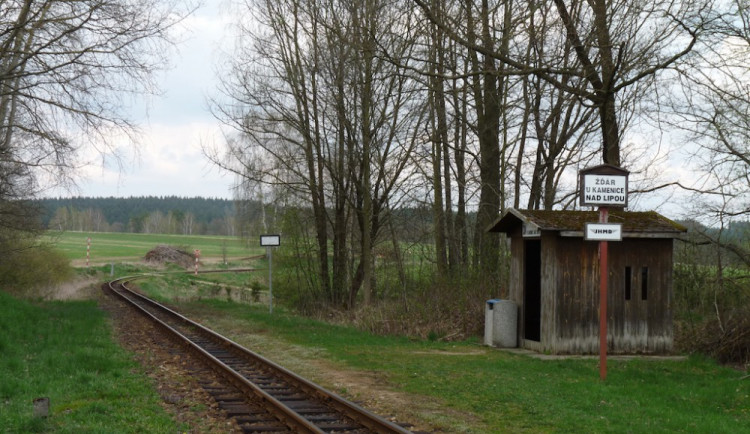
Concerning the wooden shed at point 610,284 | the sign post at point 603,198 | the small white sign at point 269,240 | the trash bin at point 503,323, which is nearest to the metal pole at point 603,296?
the sign post at point 603,198

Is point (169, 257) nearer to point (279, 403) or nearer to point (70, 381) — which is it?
point (70, 381)

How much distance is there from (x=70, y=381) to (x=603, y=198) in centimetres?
851

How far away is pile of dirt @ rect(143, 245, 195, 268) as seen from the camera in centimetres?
6925

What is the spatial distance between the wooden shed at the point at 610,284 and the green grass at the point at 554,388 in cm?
99

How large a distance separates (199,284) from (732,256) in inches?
1492

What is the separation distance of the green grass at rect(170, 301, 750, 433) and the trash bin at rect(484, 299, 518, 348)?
0.58 metres

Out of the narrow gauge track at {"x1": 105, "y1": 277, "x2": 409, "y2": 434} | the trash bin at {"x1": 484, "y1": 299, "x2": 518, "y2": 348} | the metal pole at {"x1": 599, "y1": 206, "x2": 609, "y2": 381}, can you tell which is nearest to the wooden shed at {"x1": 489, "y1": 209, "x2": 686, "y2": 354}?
the trash bin at {"x1": 484, "y1": 299, "x2": 518, "y2": 348}

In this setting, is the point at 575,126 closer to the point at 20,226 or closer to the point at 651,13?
the point at 651,13

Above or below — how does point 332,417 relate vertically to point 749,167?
below

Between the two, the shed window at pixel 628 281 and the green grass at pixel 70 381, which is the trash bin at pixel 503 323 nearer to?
→ the shed window at pixel 628 281

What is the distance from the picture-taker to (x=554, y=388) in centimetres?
1071

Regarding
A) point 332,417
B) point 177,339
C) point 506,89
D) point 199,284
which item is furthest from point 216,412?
point 199,284

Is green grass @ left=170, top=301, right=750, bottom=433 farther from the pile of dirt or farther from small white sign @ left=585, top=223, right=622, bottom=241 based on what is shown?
the pile of dirt

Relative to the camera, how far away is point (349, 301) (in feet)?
91.0
